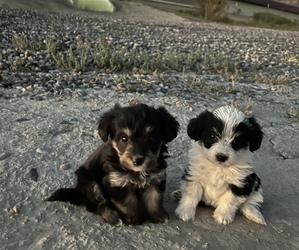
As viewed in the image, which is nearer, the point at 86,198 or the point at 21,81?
the point at 86,198

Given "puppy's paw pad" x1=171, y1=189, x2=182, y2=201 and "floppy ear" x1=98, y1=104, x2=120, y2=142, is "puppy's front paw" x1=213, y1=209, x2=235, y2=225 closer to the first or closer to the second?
"puppy's paw pad" x1=171, y1=189, x2=182, y2=201

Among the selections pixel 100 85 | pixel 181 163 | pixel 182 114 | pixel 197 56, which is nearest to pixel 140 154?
pixel 181 163

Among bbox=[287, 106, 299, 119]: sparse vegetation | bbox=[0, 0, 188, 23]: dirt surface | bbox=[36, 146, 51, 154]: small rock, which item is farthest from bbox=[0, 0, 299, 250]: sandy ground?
bbox=[0, 0, 188, 23]: dirt surface

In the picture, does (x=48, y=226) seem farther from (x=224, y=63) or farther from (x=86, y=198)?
(x=224, y=63)

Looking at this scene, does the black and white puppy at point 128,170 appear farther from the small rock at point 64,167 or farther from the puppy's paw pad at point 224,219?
the small rock at point 64,167

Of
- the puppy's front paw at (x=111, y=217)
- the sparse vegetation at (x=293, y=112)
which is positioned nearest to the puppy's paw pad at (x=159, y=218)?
the puppy's front paw at (x=111, y=217)
